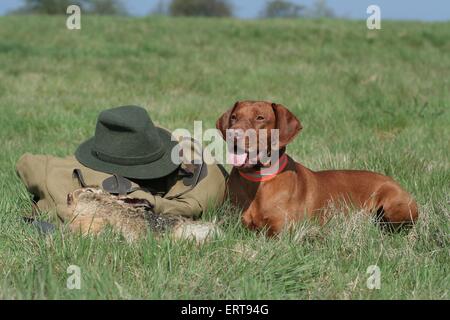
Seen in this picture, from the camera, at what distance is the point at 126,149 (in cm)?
448

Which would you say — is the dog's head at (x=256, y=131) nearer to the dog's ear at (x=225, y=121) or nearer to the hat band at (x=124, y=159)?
the dog's ear at (x=225, y=121)

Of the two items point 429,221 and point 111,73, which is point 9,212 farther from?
point 111,73

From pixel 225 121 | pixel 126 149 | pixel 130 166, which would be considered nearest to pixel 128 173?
pixel 130 166

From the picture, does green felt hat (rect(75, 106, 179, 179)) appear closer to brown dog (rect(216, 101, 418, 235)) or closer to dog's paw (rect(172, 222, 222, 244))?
brown dog (rect(216, 101, 418, 235))

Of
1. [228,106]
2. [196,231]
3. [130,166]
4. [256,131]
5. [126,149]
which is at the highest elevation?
[256,131]

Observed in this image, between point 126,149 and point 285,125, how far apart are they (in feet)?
3.94

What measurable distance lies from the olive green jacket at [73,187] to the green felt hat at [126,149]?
0.11 m

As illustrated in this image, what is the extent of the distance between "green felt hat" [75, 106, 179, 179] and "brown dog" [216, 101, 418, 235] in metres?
0.58

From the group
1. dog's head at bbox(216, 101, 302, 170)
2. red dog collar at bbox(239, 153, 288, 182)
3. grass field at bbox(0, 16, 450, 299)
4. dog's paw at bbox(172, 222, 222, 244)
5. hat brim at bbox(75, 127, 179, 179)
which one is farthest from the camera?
hat brim at bbox(75, 127, 179, 179)

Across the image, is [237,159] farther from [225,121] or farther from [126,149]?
[126,149]

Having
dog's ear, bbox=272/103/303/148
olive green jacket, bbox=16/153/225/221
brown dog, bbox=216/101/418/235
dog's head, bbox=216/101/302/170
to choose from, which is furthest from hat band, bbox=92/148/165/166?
dog's ear, bbox=272/103/303/148

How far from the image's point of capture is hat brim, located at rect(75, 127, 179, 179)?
14.5 ft

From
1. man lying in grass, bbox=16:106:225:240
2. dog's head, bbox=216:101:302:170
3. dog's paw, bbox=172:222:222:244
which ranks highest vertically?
dog's head, bbox=216:101:302:170
